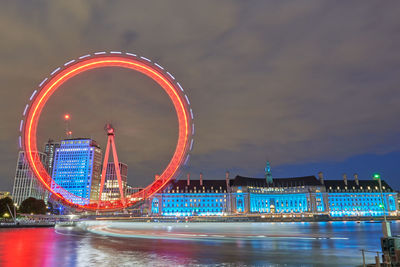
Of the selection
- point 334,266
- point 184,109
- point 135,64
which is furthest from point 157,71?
point 334,266

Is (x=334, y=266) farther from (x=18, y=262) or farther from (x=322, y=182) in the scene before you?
→ (x=322, y=182)

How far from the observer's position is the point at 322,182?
196 meters

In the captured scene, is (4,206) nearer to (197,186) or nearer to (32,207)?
(32,207)

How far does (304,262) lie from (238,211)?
167m

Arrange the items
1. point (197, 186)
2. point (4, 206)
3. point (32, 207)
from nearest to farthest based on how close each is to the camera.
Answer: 1. point (4, 206)
2. point (32, 207)
3. point (197, 186)

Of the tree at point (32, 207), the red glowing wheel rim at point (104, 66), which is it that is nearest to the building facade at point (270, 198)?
the tree at point (32, 207)

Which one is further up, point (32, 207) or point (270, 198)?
point (270, 198)

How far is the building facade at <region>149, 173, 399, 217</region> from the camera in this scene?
185125 mm

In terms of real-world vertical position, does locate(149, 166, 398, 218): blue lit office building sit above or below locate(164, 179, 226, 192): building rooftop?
below

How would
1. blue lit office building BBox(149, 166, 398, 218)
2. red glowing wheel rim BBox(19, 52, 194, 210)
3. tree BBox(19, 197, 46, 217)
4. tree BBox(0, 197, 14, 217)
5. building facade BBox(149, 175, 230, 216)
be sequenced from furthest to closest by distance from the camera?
1. blue lit office building BBox(149, 166, 398, 218)
2. building facade BBox(149, 175, 230, 216)
3. tree BBox(19, 197, 46, 217)
4. tree BBox(0, 197, 14, 217)
5. red glowing wheel rim BBox(19, 52, 194, 210)

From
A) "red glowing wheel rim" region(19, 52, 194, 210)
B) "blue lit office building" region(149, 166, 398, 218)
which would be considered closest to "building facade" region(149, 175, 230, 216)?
"blue lit office building" region(149, 166, 398, 218)

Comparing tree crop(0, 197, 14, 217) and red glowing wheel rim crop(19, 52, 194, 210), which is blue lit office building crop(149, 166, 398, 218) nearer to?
tree crop(0, 197, 14, 217)

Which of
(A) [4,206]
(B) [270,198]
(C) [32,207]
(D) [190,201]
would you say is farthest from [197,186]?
(A) [4,206]

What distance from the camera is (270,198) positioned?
193 m
